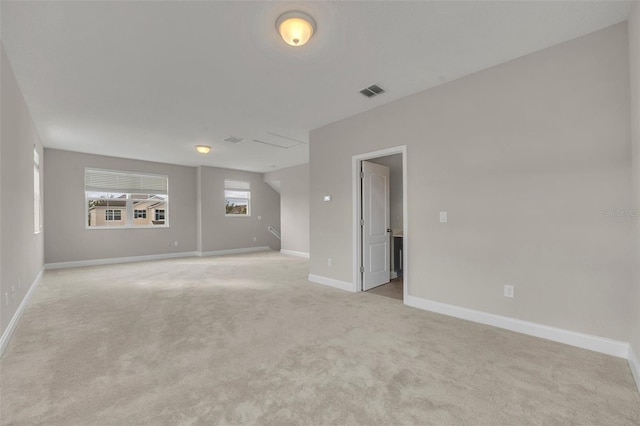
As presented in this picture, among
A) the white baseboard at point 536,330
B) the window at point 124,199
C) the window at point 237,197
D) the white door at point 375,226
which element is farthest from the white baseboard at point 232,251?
the white baseboard at point 536,330

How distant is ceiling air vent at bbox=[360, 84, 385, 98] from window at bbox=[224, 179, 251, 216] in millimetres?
6600

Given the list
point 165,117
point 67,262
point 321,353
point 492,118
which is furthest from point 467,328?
point 67,262

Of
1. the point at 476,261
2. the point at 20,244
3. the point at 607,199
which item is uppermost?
the point at 607,199

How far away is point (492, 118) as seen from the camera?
2990mm

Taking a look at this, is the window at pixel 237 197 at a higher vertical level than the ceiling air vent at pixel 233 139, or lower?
lower

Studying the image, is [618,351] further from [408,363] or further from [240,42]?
[240,42]

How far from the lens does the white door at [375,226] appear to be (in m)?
4.43

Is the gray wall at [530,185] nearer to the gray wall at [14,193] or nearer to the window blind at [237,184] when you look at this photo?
the gray wall at [14,193]

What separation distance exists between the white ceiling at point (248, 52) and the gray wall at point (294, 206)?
13.9 ft

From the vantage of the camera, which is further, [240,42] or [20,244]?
[20,244]

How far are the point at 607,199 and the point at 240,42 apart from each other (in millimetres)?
3475

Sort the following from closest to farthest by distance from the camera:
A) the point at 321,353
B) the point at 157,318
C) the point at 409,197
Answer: the point at 321,353, the point at 157,318, the point at 409,197

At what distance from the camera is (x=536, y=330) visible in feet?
8.80

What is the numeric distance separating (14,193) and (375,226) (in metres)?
4.63
